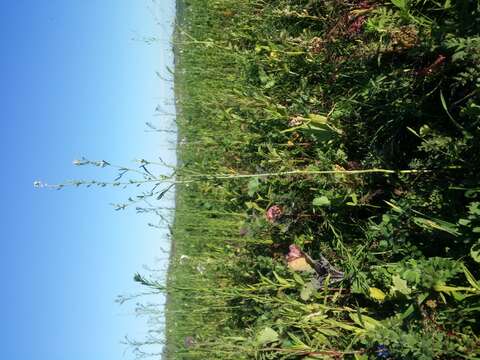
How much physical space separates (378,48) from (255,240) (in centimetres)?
150

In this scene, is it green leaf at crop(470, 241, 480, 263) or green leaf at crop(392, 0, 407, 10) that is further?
green leaf at crop(392, 0, 407, 10)

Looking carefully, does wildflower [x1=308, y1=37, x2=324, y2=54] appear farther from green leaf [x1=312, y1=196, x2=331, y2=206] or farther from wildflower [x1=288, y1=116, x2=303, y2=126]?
green leaf [x1=312, y1=196, x2=331, y2=206]

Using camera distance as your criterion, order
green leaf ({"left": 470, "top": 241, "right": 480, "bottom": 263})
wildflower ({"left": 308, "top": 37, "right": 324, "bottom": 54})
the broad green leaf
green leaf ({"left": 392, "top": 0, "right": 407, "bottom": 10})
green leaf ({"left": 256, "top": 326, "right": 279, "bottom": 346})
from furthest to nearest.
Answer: wildflower ({"left": 308, "top": 37, "right": 324, "bottom": 54}) → green leaf ({"left": 256, "top": 326, "right": 279, "bottom": 346}) → the broad green leaf → green leaf ({"left": 392, "top": 0, "right": 407, "bottom": 10}) → green leaf ({"left": 470, "top": 241, "right": 480, "bottom": 263})

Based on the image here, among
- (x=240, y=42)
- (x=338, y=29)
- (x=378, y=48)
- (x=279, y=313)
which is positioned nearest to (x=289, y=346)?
(x=279, y=313)

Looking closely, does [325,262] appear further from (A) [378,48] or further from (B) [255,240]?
(A) [378,48]

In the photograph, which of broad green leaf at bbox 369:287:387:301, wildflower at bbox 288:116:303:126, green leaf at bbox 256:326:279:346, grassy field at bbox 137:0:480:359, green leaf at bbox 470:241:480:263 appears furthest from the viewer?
wildflower at bbox 288:116:303:126

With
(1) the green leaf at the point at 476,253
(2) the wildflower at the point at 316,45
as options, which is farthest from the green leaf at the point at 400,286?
(2) the wildflower at the point at 316,45

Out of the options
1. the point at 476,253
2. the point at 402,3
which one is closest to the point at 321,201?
the point at 476,253

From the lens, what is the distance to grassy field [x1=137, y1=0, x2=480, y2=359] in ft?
5.81

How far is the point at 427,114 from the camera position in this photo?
2.04 metres

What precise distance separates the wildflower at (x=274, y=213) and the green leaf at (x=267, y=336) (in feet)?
2.52

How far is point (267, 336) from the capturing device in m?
2.46

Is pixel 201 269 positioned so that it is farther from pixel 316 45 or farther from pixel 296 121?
pixel 316 45

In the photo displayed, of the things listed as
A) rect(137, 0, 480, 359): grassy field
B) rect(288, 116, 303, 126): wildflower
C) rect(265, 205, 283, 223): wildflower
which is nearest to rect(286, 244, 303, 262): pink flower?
rect(137, 0, 480, 359): grassy field
